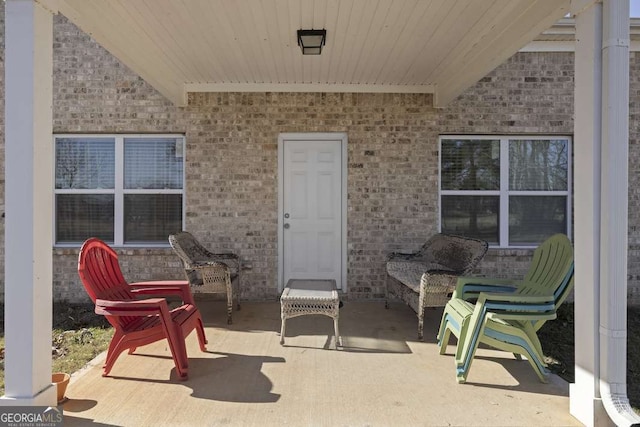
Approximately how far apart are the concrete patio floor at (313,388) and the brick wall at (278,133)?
186cm

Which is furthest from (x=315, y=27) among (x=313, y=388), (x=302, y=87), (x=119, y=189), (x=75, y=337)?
(x=75, y=337)

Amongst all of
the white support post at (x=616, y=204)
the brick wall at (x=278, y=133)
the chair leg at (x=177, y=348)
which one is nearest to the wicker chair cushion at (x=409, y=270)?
the brick wall at (x=278, y=133)

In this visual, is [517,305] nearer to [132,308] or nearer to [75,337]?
[132,308]

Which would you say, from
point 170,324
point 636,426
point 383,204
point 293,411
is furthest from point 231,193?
point 636,426

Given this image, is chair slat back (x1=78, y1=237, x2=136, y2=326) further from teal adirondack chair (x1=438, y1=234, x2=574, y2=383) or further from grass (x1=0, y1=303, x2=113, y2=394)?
teal adirondack chair (x1=438, y1=234, x2=574, y2=383)

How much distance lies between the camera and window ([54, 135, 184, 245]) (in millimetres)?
5969

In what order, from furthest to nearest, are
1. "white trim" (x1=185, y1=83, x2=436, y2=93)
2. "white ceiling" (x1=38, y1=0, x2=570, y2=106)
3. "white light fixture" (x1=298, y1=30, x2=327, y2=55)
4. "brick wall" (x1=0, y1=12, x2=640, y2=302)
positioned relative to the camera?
1. "brick wall" (x1=0, y1=12, x2=640, y2=302)
2. "white trim" (x1=185, y1=83, x2=436, y2=93)
3. "white light fixture" (x1=298, y1=30, x2=327, y2=55)
4. "white ceiling" (x1=38, y1=0, x2=570, y2=106)

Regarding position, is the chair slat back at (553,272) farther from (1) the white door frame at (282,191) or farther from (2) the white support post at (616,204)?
(1) the white door frame at (282,191)

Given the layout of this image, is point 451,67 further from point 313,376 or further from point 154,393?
point 154,393

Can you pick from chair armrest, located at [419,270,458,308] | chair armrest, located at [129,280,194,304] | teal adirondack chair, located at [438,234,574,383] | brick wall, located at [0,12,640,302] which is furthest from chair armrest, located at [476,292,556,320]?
brick wall, located at [0,12,640,302]

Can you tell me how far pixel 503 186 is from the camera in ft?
19.6

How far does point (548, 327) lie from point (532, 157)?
2.45 meters

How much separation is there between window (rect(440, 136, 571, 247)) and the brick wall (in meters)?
0.20

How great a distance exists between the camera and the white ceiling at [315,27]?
3441 mm
